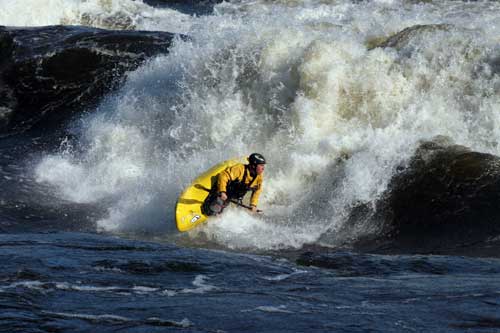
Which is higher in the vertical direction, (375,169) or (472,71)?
(472,71)

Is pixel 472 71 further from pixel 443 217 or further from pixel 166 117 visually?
pixel 166 117

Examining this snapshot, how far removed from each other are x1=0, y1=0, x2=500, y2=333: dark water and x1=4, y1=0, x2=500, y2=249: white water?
0.36 m

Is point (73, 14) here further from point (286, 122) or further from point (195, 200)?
point (195, 200)

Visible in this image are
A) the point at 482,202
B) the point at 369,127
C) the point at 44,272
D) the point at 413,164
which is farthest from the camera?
the point at 369,127

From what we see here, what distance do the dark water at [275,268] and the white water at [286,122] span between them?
0.36m

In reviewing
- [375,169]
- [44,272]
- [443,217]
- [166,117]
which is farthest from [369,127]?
[44,272]

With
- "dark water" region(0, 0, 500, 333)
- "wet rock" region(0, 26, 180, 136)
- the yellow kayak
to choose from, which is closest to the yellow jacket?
the yellow kayak

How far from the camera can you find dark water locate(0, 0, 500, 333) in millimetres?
6426

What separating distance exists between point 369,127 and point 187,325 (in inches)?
Answer: 259

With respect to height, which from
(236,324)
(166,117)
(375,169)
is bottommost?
(236,324)

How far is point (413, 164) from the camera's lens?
10969 millimetres

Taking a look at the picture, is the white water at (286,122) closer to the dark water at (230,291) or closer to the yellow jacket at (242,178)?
the yellow jacket at (242,178)

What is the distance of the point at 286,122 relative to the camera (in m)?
12.7

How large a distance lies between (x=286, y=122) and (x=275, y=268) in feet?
15.5
